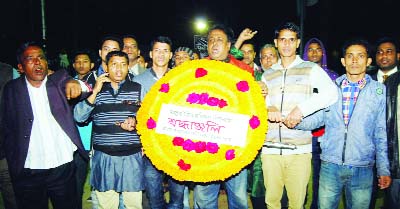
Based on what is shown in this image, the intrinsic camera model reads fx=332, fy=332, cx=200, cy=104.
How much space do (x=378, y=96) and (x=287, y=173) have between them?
1258 millimetres

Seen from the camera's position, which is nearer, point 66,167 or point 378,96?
point 378,96

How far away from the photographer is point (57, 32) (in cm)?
2273

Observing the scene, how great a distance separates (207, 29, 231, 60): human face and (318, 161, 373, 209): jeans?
1.73m

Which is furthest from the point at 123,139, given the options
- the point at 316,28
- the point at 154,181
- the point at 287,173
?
the point at 316,28

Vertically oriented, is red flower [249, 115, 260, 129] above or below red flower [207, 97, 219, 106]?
below

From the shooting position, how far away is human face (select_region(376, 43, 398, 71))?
16.3 feet

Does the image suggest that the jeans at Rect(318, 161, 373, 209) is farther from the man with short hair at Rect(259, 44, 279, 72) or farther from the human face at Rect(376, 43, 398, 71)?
the man with short hair at Rect(259, 44, 279, 72)

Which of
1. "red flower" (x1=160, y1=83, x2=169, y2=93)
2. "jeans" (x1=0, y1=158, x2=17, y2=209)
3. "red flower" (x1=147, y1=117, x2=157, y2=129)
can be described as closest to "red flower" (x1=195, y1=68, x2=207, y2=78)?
"red flower" (x1=160, y1=83, x2=169, y2=93)

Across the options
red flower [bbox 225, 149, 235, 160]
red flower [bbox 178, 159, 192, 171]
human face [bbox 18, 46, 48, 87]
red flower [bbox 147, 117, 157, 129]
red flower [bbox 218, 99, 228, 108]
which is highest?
human face [bbox 18, 46, 48, 87]

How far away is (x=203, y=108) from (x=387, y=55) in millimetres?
3250

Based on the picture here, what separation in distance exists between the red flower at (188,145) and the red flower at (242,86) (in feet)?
2.51

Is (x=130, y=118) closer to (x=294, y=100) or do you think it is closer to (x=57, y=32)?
(x=294, y=100)

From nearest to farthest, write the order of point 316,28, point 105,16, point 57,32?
point 316,28
point 57,32
point 105,16

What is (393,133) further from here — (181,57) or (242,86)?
(181,57)
